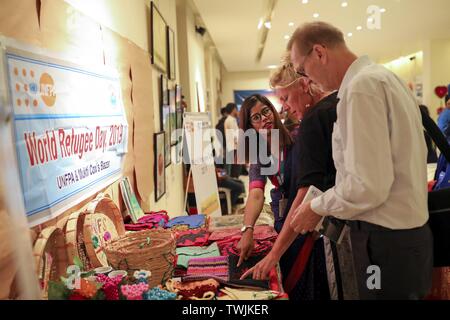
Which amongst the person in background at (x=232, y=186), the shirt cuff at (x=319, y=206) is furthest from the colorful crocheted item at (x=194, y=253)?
the person in background at (x=232, y=186)

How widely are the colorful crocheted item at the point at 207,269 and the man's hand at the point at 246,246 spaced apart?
0.07 meters

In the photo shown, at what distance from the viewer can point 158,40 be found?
352 cm

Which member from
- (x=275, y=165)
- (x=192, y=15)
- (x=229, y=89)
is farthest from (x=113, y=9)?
(x=229, y=89)

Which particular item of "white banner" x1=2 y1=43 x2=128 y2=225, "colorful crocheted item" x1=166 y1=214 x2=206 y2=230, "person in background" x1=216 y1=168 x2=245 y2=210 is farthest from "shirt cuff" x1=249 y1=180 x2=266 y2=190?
"person in background" x1=216 y1=168 x2=245 y2=210

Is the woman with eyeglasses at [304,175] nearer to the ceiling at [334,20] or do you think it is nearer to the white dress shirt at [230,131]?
the ceiling at [334,20]

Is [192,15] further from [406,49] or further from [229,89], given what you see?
[229,89]

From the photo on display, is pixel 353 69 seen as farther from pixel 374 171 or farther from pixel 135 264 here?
pixel 135 264

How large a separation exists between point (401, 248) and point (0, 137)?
108 cm

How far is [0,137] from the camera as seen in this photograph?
850 millimetres

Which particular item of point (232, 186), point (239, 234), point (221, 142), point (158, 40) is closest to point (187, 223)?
point (239, 234)

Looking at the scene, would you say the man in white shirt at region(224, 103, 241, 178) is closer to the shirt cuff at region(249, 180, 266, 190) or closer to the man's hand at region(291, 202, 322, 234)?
the shirt cuff at region(249, 180, 266, 190)

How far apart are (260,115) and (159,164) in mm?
1547

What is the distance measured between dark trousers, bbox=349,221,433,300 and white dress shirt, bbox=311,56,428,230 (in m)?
0.04

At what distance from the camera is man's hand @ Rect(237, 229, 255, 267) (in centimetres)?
155
